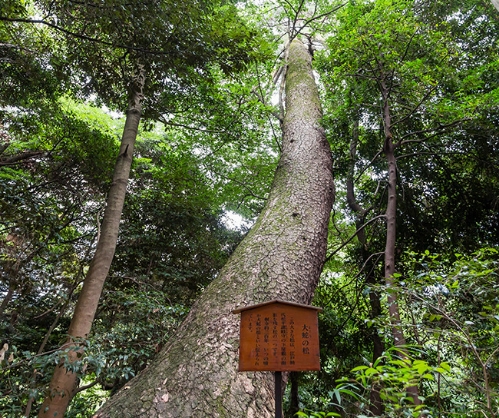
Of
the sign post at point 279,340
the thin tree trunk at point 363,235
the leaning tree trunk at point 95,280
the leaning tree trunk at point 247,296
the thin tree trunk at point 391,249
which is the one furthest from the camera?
the thin tree trunk at point 363,235

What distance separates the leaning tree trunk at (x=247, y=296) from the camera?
6.24 feet

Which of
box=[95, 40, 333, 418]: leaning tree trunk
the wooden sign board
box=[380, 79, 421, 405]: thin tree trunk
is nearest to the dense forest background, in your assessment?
box=[380, 79, 421, 405]: thin tree trunk

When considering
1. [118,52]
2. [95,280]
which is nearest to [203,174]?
[118,52]

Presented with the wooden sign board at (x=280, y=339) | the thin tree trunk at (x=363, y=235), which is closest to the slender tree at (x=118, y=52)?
the wooden sign board at (x=280, y=339)

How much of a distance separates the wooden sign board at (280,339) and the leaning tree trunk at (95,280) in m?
1.45

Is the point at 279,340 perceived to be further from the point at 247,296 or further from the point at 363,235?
the point at 363,235

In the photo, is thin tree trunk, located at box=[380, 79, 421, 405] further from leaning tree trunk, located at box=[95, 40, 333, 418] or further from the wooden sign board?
the wooden sign board

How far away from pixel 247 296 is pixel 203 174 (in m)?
4.22

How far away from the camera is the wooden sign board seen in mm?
1615

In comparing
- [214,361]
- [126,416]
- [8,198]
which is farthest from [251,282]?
[8,198]

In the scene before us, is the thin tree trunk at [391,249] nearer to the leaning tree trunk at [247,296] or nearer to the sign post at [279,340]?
the leaning tree trunk at [247,296]

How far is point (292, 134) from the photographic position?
15.8 feet

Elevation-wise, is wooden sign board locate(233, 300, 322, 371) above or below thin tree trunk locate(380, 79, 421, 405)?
below

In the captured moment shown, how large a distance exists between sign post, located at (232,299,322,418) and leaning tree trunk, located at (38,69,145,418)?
145cm
